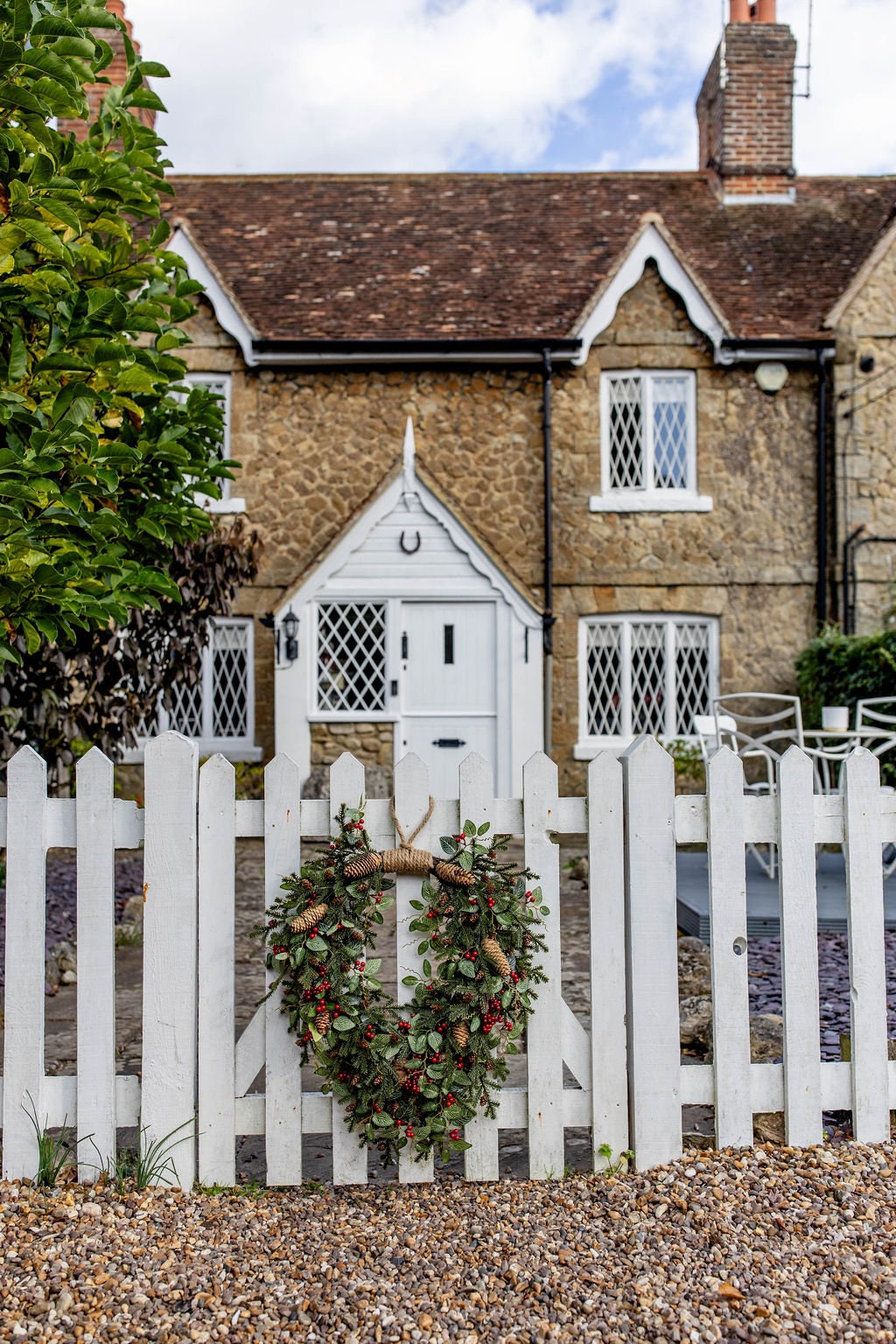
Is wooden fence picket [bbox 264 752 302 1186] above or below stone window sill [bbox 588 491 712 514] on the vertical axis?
below

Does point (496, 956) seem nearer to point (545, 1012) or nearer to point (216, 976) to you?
point (545, 1012)

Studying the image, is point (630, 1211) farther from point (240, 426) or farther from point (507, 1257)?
point (240, 426)

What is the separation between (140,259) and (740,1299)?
4.44 metres

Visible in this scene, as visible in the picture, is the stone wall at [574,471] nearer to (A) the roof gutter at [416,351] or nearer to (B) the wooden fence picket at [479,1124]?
(A) the roof gutter at [416,351]

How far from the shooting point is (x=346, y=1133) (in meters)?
2.96

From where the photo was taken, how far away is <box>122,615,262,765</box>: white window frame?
1236 centimetres

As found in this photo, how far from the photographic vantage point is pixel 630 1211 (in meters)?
2.75

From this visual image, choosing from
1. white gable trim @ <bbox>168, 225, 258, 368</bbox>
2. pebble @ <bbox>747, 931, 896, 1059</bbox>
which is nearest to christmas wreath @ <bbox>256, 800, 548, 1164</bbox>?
pebble @ <bbox>747, 931, 896, 1059</bbox>

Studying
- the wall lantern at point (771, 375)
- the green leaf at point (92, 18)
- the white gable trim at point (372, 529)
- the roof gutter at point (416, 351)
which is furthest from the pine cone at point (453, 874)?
the wall lantern at point (771, 375)

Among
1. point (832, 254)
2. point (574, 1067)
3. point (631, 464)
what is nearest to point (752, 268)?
point (832, 254)

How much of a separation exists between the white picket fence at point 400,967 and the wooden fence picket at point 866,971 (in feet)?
0.04

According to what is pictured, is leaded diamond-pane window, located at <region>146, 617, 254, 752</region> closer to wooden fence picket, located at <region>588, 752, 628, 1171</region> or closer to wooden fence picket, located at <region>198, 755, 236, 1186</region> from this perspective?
wooden fence picket, located at <region>198, 755, 236, 1186</region>

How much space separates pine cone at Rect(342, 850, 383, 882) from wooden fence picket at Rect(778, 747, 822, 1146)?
1219 millimetres

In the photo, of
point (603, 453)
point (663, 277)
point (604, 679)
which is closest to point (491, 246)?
point (663, 277)
